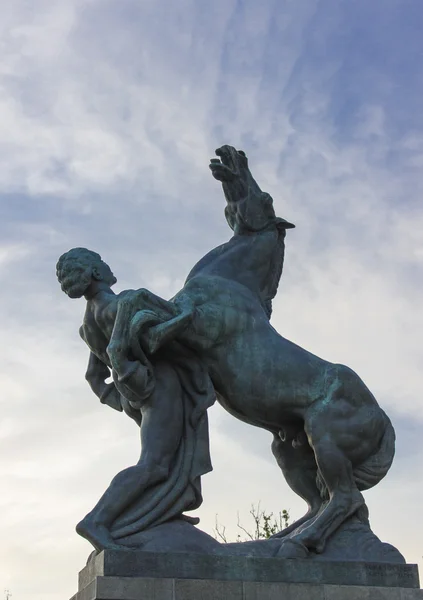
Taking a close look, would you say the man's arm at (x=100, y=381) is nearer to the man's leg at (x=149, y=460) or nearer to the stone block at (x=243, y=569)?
the man's leg at (x=149, y=460)

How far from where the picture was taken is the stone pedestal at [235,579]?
7293mm

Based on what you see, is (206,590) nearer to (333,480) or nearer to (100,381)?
(333,480)

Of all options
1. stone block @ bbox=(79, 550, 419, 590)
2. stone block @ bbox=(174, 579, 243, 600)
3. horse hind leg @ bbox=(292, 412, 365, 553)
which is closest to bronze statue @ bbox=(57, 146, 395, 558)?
horse hind leg @ bbox=(292, 412, 365, 553)

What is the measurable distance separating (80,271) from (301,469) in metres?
2.75

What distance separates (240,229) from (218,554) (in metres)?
3.28

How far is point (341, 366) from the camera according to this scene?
8.72 metres

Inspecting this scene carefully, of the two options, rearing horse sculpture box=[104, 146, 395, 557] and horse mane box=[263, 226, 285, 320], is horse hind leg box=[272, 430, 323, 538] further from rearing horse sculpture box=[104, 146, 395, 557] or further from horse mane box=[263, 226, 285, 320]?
horse mane box=[263, 226, 285, 320]

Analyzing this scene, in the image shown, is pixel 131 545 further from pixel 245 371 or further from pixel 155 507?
pixel 245 371

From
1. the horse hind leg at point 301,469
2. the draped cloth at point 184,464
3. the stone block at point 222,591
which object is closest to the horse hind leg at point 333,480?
the horse hind leg at point 301,469

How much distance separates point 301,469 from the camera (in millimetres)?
8859

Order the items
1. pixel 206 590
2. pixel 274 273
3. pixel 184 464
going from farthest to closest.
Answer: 1. pixel 274 273
2. pixel 184 464
3. pixel 206 590

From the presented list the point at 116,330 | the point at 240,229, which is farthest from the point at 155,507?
the point at 240,229

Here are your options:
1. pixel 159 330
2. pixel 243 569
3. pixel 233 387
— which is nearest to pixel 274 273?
pixel 233 387

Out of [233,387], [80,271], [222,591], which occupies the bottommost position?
[222,591]
